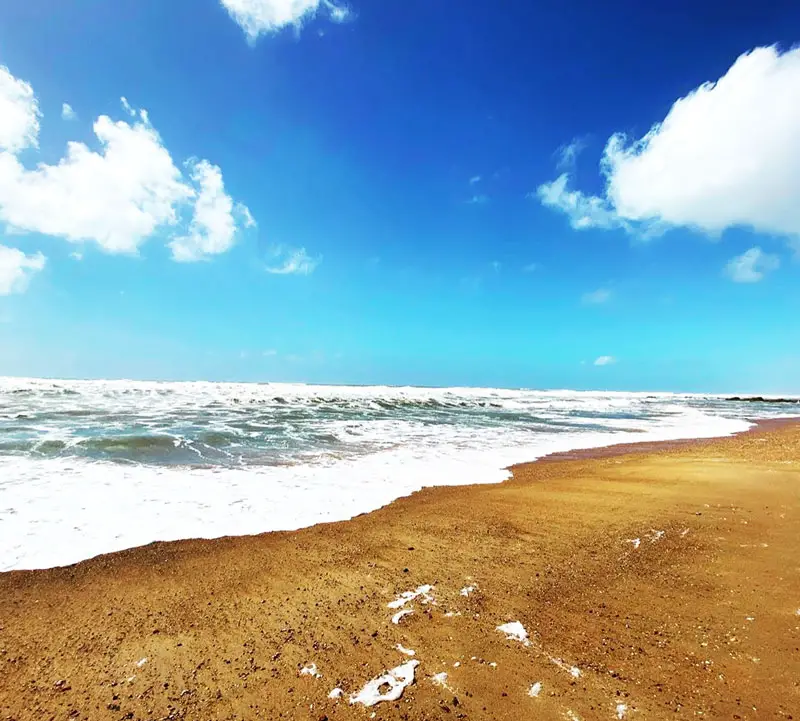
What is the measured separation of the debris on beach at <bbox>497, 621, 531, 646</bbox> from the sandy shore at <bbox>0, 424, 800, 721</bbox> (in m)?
0.05

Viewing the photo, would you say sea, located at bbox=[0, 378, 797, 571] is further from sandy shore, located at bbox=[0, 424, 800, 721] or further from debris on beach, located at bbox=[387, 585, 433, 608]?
debris on beach, located at bbox=[387, 585, 433, 608]

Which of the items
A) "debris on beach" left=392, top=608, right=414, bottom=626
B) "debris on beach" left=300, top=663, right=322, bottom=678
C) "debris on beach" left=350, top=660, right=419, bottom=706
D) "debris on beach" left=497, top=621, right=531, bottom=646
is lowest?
"debris on beach" left=300, top=663, right=322, bottom=678

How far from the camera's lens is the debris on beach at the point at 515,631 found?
3.76m

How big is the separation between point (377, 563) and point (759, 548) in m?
4.96

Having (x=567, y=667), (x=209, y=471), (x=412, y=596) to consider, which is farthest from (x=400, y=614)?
(x=209, y=471)

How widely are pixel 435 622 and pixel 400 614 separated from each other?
37cm

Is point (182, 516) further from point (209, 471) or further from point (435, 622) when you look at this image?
point (435, 622)

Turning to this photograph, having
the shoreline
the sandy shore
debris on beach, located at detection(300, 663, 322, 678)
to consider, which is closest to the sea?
the shoreline

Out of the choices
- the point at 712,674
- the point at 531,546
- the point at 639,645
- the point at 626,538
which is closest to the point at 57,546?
the point at 531,546

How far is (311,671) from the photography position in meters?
3.41

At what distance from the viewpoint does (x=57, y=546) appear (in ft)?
19.5

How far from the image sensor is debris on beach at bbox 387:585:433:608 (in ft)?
14.4

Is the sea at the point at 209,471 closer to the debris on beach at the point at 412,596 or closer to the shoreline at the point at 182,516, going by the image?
the shoreline at the point at 182,516

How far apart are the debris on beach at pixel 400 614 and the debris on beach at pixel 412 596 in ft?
0.36
